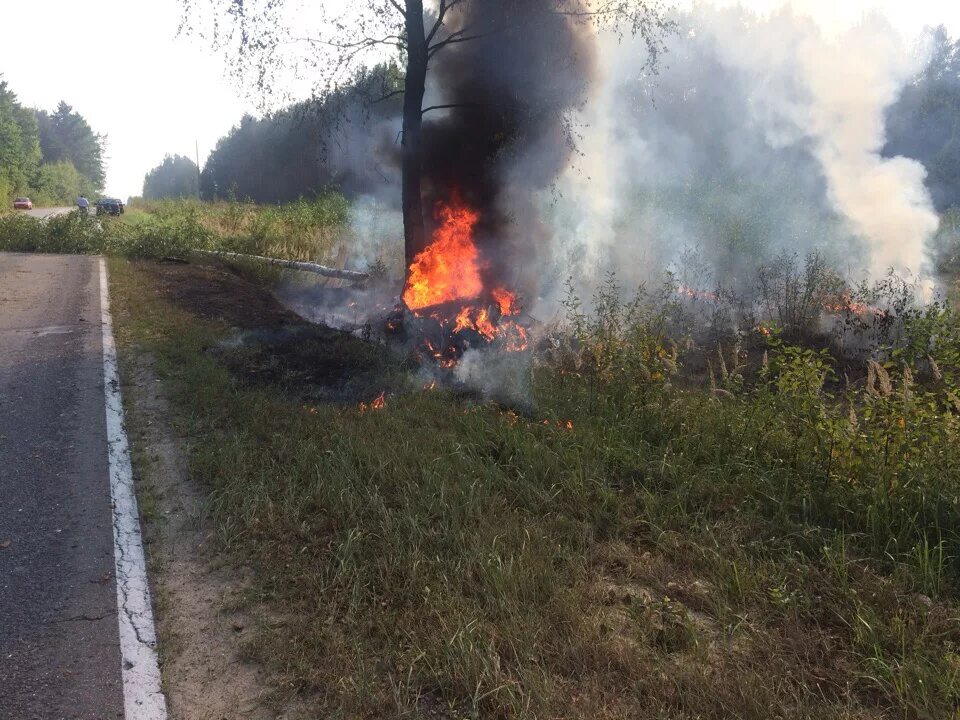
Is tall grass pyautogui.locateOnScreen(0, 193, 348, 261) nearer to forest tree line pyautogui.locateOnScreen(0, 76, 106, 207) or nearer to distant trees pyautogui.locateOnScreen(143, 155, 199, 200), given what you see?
forest tree line pyautogui.locateOnScreen(0, 76, 106, 207)

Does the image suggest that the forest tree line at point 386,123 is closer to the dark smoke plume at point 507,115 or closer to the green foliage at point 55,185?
the dark smoke plume at point 507,115

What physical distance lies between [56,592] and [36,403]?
352cm

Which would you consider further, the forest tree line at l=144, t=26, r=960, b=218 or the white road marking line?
the forest tree line at l=144, t=26, r=960, b=218

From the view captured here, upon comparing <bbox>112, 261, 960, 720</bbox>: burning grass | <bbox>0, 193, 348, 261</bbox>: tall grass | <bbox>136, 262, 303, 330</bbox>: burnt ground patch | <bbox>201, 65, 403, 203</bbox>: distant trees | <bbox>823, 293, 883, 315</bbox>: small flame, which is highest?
<bbox>201, 65, 403, 203</bbox>: distant trees

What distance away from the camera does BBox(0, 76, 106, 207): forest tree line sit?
53625mm

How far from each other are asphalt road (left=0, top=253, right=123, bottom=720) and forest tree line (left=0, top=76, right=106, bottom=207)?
37.1 meters

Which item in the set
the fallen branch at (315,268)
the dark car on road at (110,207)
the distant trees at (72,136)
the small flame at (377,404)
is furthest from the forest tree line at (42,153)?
the small flame at (377,404)

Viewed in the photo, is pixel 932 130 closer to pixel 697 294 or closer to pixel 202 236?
pixel 697 294

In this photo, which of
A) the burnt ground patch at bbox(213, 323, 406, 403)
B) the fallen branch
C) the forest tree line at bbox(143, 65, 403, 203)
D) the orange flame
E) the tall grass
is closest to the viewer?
the burnt ground patch at bbox(213, 323, 406, 403)

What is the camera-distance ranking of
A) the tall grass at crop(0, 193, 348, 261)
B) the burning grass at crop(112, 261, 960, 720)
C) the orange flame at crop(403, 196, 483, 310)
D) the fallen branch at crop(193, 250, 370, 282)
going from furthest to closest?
1. the tall grass at crop(0, 193, 348, 261)
2. the fallen branch at crop(193, 250, 370, 282)
3. the orange flame at crop(403, 196, 483, 310)
4. the burning grass at crop(112, 261, 960, 720)

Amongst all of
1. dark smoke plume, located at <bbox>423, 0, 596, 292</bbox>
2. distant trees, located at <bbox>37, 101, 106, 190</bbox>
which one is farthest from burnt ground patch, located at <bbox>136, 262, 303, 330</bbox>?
distant trees, located at <bbox>37, 101, 106, 190</bbox>

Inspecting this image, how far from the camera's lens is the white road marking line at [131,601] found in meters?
2.45

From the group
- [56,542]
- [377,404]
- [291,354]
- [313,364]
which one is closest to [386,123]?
[291,354]

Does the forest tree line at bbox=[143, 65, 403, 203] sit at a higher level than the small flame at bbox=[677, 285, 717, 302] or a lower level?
higher
